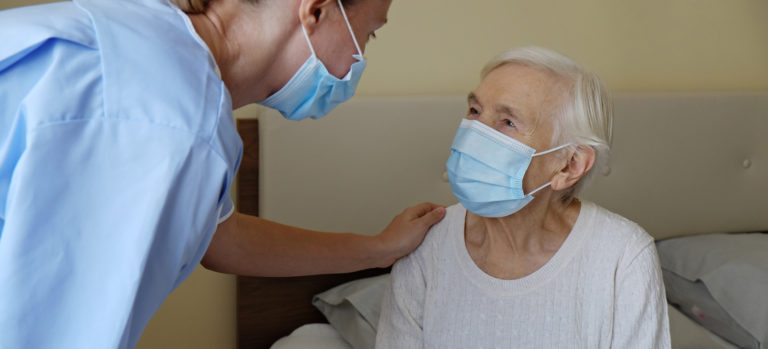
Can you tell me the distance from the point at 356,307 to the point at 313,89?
33.9 inches

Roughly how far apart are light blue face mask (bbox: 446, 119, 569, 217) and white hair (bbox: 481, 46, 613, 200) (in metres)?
0.04

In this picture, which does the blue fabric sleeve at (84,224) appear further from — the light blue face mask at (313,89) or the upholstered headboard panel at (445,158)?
the upholstered headboard panel at (445,158)

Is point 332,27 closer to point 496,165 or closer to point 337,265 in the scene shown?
point 496,165

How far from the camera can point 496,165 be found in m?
1.32

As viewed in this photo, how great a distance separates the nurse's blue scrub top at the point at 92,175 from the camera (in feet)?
2.23

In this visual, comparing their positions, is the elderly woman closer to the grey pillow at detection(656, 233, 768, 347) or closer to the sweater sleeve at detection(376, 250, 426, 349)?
the sweater sleeve at detection(376, 250, 426, 349)

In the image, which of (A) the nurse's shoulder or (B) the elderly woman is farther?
(B) the elderly woman

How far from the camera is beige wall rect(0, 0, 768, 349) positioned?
200 centimetres

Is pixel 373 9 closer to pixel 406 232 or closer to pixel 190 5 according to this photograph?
pixel 190 5

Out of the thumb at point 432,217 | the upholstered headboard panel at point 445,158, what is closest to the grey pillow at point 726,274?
the upholstered headboard panel at point 445,158

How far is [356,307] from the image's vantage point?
1749 millimetres

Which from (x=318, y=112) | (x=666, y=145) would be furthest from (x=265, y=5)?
(x=666, y=145)

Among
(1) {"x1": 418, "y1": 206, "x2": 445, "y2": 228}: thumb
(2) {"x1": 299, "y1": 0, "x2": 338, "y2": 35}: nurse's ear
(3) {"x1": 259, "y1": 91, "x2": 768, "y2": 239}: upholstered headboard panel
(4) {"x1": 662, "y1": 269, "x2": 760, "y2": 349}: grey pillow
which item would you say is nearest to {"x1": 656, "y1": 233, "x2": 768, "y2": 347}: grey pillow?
(4) {"x1": 662, "y1": 269, "x2": 760, "y2": 349}: grey pillow

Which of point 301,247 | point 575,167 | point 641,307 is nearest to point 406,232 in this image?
point 301,247
